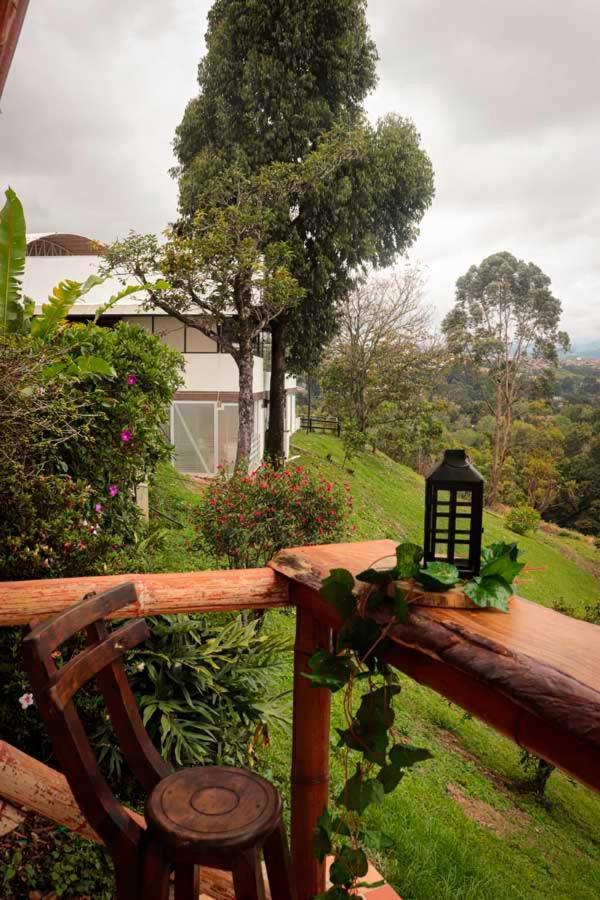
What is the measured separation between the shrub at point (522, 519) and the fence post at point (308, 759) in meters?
12.1

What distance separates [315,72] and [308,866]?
1144 centimetres

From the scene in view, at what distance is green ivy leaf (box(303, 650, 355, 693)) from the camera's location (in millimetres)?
818

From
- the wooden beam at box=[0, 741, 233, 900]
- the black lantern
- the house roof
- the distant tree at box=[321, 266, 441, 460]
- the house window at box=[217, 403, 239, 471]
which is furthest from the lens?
the distant tree at box=[321, 266, 441, 460]

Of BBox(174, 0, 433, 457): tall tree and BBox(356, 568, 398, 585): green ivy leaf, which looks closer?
BBox(356, 568, 398, 585): green ivy leaf

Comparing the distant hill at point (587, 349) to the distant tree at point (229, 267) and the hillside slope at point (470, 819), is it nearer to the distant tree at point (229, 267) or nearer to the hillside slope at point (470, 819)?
the distant tree at point (229, 267)

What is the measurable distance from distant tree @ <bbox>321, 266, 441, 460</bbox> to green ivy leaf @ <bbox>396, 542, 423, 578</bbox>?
1197 centimetres

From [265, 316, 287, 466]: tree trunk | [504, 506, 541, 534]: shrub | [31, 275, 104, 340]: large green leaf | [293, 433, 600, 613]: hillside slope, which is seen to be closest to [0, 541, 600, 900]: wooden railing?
[31, 275, 104, 340]: large green leaf

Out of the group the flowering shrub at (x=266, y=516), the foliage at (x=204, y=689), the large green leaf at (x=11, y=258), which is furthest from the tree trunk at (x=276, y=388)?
the foliage at (x=204, y=689)

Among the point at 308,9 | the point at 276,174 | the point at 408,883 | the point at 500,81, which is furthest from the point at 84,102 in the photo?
the point at 408,883

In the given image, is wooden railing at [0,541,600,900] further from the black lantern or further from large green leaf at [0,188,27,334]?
large green leaf at [0,188,27,334]

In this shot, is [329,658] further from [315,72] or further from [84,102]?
[84,102]

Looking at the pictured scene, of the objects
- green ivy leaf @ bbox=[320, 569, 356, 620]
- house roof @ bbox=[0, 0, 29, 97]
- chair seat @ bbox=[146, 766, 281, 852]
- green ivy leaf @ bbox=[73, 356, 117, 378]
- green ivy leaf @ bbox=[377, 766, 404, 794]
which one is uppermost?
house roof @ bbox=[0, 0, 29, 97]

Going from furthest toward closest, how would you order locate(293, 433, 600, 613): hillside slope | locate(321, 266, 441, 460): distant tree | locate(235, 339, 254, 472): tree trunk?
locate(321, 266, 441, 460): distant tree < locate(293, 433, 600, 613): hillside slope < locate(235, 339, 254, 472): tree trunk

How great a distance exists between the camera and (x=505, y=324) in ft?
60.2
